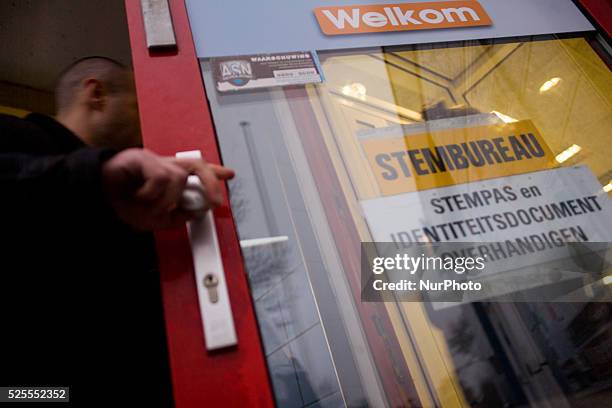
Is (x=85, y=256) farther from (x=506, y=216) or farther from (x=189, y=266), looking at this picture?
(x=506, y=216)

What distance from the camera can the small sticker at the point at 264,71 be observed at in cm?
94

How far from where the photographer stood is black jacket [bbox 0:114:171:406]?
0.62 metres

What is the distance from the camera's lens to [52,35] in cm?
174

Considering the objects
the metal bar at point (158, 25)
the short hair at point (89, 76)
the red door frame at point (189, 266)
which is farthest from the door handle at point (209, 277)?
the short hair at point (89, 76)

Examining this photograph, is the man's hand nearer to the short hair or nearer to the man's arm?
the man's arm

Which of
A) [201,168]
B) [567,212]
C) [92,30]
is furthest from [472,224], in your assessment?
[92,30]

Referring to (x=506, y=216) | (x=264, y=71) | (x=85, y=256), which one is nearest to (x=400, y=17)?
(x=264, y=71)

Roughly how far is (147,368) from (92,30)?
61.2 inches

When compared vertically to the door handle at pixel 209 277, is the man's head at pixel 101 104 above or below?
above

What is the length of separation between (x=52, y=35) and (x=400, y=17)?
59.2 inches

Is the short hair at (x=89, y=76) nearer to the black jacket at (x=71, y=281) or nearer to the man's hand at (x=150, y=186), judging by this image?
the black jacket at (x=71, y=281)

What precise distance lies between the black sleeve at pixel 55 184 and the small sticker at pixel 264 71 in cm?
39

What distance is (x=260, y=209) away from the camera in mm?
829

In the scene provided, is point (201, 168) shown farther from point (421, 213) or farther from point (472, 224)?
point (472, 224)
